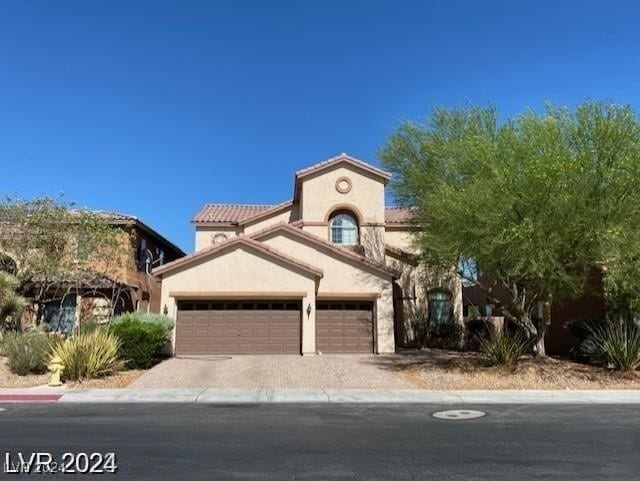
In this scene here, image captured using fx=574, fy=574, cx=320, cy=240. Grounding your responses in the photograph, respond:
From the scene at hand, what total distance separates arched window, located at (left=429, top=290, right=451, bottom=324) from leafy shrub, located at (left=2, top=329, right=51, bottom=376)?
17759 mm

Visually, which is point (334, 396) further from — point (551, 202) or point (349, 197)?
point (349, 197)

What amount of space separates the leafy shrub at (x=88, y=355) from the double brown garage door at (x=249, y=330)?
5195 millimetres

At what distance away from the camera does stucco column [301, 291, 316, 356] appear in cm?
2334

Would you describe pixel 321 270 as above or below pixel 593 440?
above

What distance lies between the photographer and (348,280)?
25172mm

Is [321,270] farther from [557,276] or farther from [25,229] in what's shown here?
[25,229]

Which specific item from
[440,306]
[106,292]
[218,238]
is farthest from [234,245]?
[440,306]

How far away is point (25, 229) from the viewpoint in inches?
909

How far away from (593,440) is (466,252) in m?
9.27

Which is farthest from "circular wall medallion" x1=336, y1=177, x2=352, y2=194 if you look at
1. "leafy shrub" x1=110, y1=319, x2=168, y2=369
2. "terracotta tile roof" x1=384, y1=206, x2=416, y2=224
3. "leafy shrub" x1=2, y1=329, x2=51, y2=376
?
"leafy shrub" x1=2, y1=329, x2=51, y2=376

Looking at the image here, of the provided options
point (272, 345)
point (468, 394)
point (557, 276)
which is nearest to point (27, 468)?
point (468, 394)

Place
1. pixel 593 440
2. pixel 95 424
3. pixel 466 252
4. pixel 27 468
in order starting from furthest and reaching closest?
pixel 466 252, pixel 95 424, pixel 593 440, pixel 27 468

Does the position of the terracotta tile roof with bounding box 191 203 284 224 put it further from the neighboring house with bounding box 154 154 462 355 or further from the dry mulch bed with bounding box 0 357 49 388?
the dry mulch bed with bounding box 0 357 49 388

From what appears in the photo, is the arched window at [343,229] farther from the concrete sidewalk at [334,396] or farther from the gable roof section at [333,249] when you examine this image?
the concrete sidewalk at [334,396]
